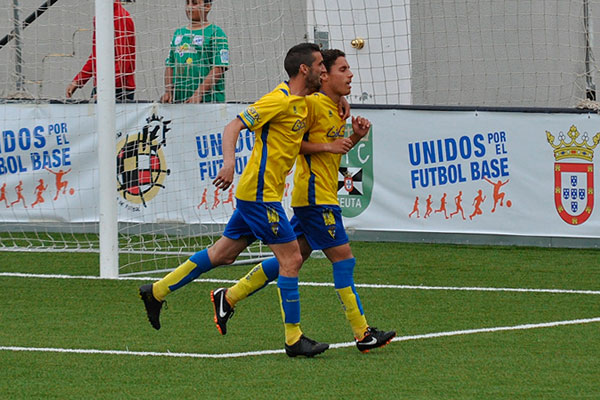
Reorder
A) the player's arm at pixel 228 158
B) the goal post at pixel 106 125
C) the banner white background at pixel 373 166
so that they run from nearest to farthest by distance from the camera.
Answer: the player's arm at pixel 228 158, the goal post at pixel 106 125, the banner white background at pixel 373 166

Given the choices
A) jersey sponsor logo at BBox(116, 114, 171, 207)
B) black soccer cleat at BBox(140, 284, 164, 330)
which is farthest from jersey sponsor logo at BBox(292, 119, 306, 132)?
jersey sponsor logo at BBox(116, 114, 171, 207)

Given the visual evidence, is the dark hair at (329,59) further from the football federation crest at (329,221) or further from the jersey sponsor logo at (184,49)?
the jersey sponsor logo at (184,49)

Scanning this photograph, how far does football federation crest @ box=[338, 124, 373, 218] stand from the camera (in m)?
Result: 11.5

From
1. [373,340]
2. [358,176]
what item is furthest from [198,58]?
[373,340]

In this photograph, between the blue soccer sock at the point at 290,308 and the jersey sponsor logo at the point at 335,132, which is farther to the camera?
the jersey sponsor logo at the point at 335,132

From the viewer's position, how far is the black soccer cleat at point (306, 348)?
6.28 meters

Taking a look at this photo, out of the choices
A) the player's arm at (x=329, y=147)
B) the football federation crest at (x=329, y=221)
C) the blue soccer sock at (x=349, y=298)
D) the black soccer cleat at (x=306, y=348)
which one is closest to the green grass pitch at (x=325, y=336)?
the black soccer cleat at (x=306, y=348)

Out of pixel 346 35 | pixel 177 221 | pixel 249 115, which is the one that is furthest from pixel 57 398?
pixel 346 35

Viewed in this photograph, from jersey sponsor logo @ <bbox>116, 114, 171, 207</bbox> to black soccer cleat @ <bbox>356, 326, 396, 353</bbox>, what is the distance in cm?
515

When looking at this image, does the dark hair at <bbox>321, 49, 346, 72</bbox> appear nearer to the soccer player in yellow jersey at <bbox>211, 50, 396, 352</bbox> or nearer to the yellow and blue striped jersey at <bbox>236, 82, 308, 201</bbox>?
the soccer player in yellow jersey at <bbox>211, 50, 396, 352</bbox>

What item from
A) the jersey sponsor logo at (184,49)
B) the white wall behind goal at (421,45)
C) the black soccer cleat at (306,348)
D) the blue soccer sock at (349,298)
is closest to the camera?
the black soccer cleat at (306,348)

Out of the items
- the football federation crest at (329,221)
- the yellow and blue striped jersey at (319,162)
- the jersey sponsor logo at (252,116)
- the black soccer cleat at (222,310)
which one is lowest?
the black soccer cleat at (222,310)

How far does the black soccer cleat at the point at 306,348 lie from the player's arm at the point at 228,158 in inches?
38.2

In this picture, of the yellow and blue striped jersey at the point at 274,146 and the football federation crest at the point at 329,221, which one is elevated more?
the yellow and blue striped jersey at the point at 274,146
